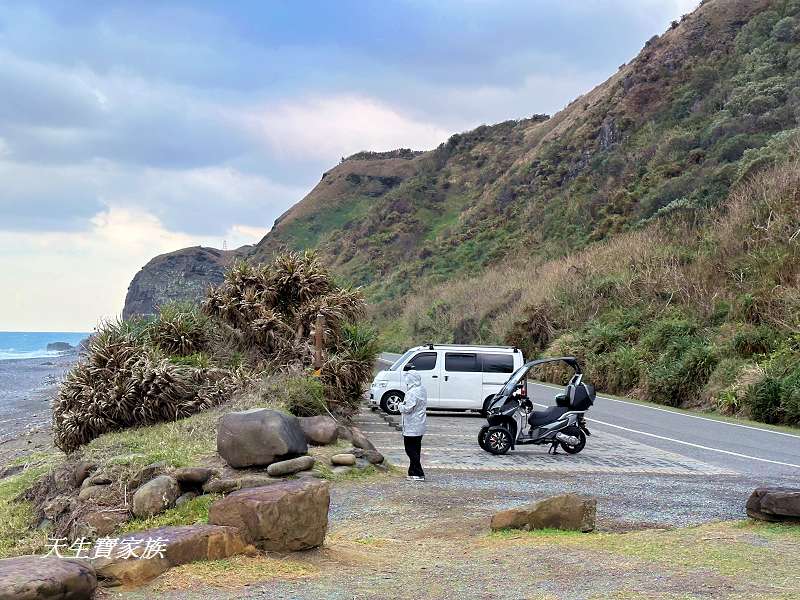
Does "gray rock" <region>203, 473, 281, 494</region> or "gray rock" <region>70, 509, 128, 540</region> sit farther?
"gray rock" <region>203, 473, 281, 494</region>

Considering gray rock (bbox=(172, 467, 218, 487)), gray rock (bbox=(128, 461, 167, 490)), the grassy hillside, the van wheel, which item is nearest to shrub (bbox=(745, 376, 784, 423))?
the van wheel

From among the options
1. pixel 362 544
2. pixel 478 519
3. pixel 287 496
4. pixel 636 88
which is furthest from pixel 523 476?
pixel 636 88

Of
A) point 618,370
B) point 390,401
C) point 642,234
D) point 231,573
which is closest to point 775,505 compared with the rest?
point 231,573

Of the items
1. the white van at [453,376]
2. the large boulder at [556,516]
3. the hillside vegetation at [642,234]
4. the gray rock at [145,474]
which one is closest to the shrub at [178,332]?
the hillside vegetation at [642,234]

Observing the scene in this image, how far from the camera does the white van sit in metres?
21.1

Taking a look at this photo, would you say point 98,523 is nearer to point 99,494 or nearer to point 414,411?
point 99,494

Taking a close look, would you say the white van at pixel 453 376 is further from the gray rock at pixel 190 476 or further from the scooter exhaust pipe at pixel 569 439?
the gray rock at pixel 190 476

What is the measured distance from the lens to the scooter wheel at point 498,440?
14.2m

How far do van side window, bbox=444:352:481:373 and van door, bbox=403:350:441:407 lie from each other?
0.28 m

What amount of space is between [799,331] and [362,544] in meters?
17.5

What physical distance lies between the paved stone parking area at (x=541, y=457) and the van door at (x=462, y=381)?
2.98m

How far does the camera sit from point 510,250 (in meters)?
61.1

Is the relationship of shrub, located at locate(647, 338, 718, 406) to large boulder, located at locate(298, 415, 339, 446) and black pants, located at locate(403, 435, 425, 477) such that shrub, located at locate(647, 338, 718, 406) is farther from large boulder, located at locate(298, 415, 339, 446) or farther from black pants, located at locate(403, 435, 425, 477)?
black pants, located at locate(403, 435, 425, 477)

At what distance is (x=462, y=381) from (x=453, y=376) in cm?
27
